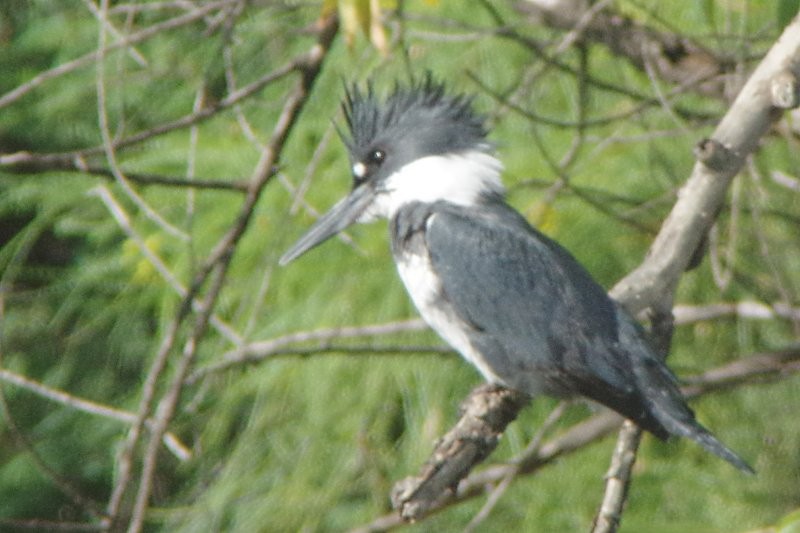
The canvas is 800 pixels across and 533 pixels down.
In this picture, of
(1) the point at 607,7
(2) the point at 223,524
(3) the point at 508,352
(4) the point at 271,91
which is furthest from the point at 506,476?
(4) the point at 271,91

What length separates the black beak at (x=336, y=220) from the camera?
A: 2.82m

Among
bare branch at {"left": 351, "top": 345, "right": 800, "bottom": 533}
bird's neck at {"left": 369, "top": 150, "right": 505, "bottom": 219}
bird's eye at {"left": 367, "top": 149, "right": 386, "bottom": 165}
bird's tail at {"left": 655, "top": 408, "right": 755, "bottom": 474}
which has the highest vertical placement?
bird's eye at {"left": 367, "top": 149, "right": 386, "bottom": 165}

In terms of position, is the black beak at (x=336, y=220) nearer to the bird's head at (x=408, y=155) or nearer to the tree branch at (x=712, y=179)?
the bird's head at (x=408, y=155)

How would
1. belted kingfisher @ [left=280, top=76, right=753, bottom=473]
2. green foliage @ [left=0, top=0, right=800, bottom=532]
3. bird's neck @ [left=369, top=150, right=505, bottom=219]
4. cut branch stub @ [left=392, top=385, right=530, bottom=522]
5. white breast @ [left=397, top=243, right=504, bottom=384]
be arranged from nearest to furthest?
1. cut branch stub @ [left=392, top=385, right=530, bottom=522]
2. belted kingfisher @ [left=280, top=76, right=753, bottom=473]
3. white breast @ [left=397, top=243, right=504, bottom=384]
4. bird's neck @ [left=369, top=150, right=505, bottom=219]
5. green foliage @ [left=0, top=0, right=800, bottom=532]

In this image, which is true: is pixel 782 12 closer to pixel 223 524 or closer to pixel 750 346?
pixel 750 346

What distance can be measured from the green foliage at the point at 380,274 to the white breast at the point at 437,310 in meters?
0.33

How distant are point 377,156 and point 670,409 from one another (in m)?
0.82

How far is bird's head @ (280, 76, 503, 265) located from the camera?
Result: 2789 mm

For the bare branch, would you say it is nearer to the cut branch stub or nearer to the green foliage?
the green foliage

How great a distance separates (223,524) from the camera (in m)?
3.34

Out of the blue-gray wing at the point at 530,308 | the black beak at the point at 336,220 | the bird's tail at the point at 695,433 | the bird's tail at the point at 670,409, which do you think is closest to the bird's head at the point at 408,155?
the black beak at the point at 336,220

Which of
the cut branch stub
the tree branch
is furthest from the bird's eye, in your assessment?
the tree branch

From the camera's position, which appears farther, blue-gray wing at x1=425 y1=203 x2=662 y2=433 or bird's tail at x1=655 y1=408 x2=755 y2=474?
blue-gray wing at x1=425 y1=203 x2=662 y2=433

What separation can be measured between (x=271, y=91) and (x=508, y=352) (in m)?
1.45
